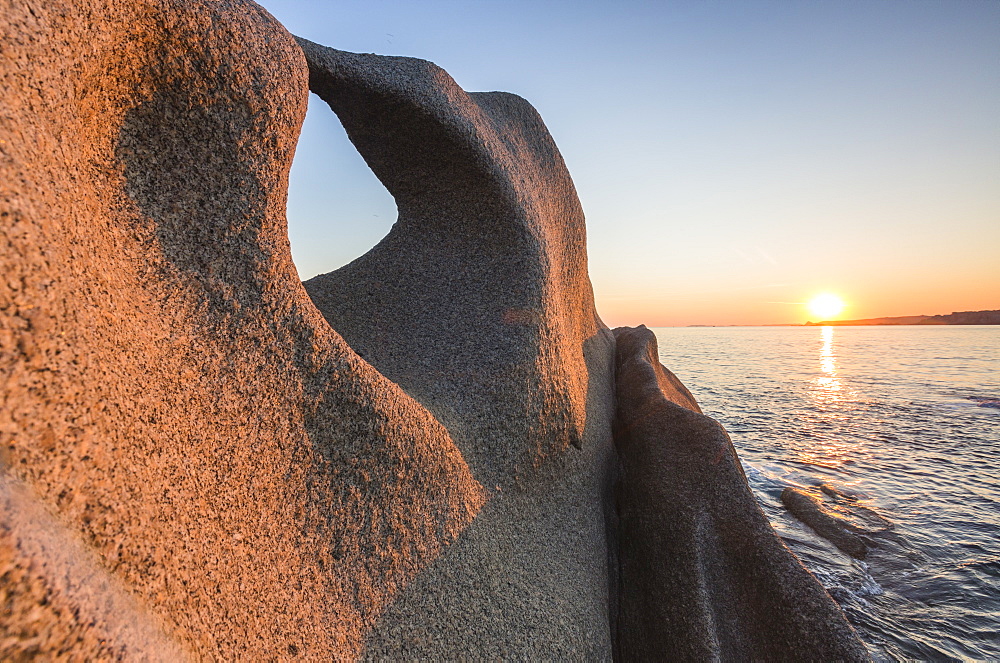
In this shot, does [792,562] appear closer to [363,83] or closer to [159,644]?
[159,644]

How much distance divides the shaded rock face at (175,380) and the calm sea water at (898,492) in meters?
5.76

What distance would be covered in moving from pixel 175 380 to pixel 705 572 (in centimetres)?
365

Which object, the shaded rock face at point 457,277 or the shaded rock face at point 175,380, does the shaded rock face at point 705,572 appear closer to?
the shaded rock face at point 457,277

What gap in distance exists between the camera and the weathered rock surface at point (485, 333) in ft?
10.0

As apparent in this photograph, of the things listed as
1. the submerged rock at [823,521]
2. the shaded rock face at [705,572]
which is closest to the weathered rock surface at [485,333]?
the shaded rock face at [705,572]

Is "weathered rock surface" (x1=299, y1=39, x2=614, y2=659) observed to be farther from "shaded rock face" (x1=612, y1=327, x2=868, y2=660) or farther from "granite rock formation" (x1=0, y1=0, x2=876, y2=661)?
"shaded rock face" (x1=612, y1=327, x2=868, y2=660)

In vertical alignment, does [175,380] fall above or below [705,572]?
above

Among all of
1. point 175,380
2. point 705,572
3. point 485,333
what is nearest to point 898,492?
point 705,572

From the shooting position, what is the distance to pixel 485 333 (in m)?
4.04

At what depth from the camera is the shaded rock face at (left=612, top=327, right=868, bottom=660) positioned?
10.2 feet

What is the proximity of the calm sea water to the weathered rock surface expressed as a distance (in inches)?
154

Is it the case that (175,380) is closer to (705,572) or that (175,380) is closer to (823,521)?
(705,572)

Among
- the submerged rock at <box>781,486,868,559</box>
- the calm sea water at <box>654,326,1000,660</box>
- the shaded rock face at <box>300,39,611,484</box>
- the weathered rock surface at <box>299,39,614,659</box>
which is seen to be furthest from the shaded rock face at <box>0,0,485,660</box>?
the submerged rock at <box>781,486,868,559</box>

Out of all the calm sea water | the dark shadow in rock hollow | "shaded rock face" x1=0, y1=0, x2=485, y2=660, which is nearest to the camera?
"shaded rock face" x1=0, y1=0, x2=485, y2=660
